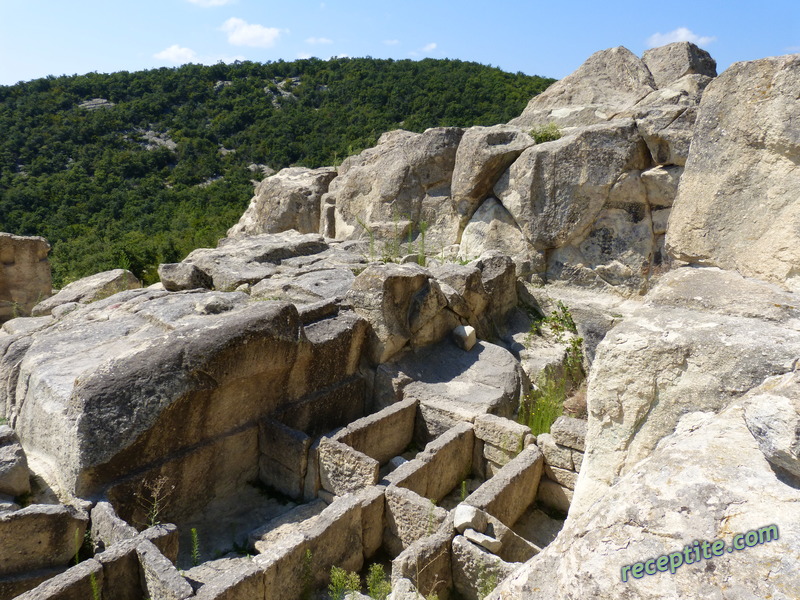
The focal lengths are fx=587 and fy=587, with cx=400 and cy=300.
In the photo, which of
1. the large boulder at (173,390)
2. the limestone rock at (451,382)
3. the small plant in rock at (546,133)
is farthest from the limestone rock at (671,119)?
the large boulder at (173,390)

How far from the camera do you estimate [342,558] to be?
15.5 feet

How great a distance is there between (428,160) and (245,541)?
7.66m

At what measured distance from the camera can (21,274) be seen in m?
11.5

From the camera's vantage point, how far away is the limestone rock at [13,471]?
14.8 ft

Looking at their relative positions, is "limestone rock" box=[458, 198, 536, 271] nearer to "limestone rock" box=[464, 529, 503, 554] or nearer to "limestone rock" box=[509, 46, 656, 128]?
"limestone rock" box=[509, 46, 656, 128]

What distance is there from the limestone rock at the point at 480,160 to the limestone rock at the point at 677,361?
7.61 meters

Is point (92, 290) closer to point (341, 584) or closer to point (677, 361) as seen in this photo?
point (341, 584)

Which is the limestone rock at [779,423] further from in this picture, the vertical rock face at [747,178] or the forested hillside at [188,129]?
the forested hillside at [188,129]

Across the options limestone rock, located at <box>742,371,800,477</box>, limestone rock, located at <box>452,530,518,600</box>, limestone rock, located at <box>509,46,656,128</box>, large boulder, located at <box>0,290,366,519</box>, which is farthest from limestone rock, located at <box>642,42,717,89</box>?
limestone rock, located at <box>742,371,800,477</box>

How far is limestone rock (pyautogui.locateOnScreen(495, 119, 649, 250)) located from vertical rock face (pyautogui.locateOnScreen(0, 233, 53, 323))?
9187 mm

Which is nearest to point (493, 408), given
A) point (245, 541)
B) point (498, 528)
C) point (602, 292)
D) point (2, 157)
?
point (498, 528)

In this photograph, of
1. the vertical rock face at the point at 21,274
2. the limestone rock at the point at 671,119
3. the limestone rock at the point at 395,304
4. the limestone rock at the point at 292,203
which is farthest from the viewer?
the limestone rock at the point at 292,203

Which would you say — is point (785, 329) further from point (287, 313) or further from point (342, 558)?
point (287, 313)

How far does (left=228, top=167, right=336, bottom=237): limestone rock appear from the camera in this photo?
13234 millimetres
